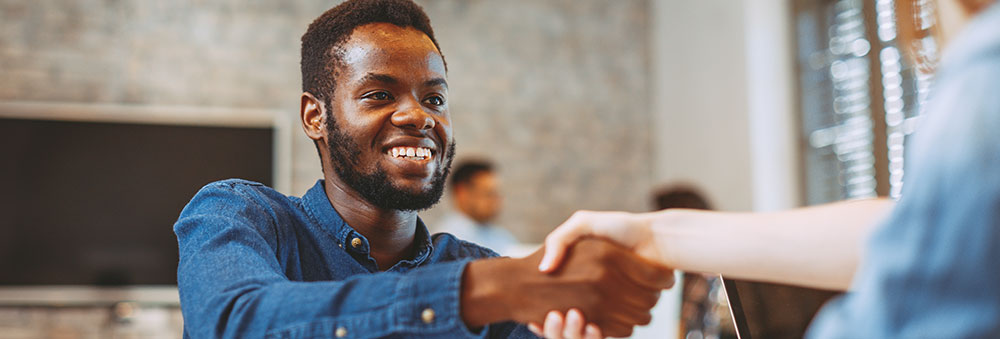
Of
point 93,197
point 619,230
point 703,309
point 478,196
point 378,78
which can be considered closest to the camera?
point 619,230

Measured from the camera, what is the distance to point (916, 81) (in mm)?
3705

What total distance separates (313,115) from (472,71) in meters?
3.79

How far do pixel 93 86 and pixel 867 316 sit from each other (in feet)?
14.9

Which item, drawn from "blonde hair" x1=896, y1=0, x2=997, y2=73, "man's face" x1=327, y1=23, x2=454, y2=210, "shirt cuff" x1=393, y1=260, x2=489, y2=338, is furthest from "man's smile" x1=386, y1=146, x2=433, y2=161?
"blonde hair" x1=896, y1=0, x2=997, y2=73

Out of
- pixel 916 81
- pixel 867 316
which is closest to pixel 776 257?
pixel 867 316

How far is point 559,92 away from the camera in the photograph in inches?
205

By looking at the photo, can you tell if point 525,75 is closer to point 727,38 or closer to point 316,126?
point 727,38

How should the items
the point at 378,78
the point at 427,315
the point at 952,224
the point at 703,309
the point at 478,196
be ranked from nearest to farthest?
the point at 952,224, the point at 427,315, the point at 378,78, the point at 703,309, the point at 478,196

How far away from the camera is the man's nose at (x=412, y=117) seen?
3.72ft

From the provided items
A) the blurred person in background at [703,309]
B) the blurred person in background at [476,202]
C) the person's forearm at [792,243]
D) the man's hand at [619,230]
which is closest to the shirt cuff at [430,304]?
the man's hand at [619,230]

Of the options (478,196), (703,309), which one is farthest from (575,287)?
(478,196)

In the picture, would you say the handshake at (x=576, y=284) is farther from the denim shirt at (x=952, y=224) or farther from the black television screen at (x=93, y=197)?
the black television screen at (x=93, y=197)

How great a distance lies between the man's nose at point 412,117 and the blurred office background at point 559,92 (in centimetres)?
220

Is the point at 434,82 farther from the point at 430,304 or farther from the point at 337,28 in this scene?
the point at 430,304
